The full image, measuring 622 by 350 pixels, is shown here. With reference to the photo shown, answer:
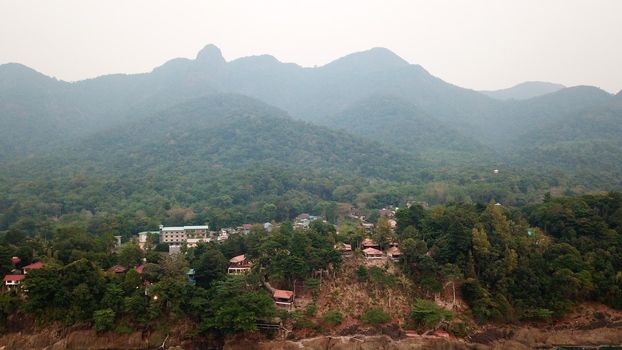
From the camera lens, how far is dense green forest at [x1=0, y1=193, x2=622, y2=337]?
23516 mm

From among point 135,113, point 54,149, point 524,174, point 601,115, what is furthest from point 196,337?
point 601,115

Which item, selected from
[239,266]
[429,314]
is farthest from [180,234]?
[429,314]

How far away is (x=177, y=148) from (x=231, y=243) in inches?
1872

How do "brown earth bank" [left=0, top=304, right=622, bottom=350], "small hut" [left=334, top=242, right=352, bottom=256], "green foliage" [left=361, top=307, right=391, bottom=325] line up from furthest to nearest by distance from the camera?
"small hut" [left=334, top=242, right=352, bottom=256] → "green foliage" [left=361, top=307, right=391, bottom=325] → "brown earth bank" [left=0, top=304, right=622, bottom=350]

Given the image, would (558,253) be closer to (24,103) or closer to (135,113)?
(135,113)

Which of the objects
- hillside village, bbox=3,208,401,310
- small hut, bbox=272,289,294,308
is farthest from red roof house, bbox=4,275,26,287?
small hut, bbox=272,289,294,308

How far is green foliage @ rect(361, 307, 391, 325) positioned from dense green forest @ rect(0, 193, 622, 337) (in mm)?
84

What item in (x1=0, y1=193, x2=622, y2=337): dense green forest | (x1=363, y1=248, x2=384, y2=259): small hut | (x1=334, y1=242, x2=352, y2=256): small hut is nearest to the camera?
(x1=0, y1=193, x2=622, y2=337): dense green forest

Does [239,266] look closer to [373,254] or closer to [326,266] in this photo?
[326,266]

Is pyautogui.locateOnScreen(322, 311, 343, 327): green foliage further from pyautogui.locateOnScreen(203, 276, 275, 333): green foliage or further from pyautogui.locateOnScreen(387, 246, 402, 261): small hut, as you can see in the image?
pyautogui.locateOnScreen(387, 246, 402, 261): small hut

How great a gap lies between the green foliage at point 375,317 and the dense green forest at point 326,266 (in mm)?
84

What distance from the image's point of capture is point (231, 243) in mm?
30031

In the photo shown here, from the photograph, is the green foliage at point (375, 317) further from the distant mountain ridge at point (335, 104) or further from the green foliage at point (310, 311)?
the distant mountain ridge at point (335, 104)

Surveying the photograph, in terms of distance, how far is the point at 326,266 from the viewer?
1080 inches
